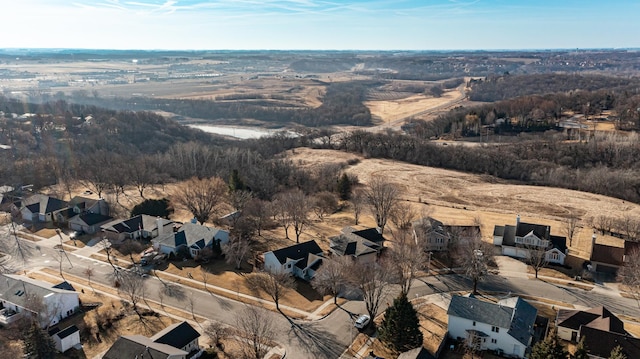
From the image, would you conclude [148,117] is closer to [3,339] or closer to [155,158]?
[155,158]

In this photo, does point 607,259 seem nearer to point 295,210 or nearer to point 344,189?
point 295,210

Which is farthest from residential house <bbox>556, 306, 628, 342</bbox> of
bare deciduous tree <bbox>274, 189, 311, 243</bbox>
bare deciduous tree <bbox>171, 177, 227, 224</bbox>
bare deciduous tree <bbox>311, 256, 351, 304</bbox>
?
bare deciduous tree <bbox>171, 177, 227, 224</bbox>

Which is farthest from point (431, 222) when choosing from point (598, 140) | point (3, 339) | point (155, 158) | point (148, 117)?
point (148, 117)

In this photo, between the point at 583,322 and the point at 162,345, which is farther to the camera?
the point at 583,322

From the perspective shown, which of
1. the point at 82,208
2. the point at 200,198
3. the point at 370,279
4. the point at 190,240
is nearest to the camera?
the point at 370,279

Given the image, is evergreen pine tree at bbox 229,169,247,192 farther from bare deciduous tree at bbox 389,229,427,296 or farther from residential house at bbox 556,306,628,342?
residential house at bbox 556,306,628,342

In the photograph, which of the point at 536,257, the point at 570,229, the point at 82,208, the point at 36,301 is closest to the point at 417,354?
the point at 536,257
